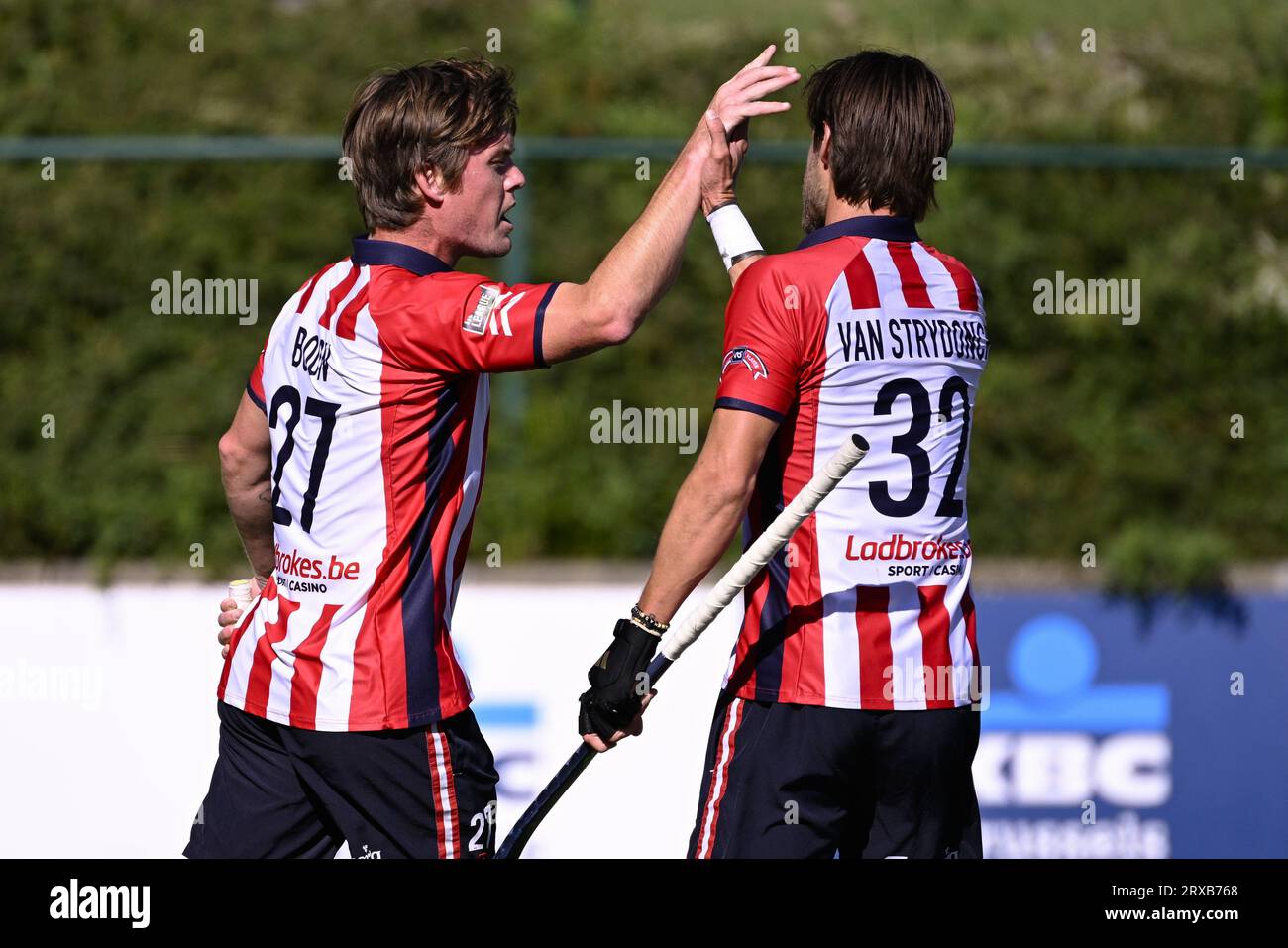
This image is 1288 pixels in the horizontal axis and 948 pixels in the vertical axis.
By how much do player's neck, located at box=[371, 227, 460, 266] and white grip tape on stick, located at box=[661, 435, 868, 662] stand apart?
90cm

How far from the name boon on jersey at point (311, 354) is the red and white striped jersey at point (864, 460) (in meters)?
0.84

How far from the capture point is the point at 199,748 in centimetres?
579

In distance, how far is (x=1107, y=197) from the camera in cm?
774

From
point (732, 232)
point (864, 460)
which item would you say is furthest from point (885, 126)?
point (864, 460)

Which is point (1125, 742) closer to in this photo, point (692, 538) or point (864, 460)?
point (864, 460)

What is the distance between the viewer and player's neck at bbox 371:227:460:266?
3.24 m

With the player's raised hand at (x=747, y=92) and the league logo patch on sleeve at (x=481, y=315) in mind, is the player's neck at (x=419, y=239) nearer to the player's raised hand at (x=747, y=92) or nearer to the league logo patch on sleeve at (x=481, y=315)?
the league logo patch on sleeve at (x=481, y=315)

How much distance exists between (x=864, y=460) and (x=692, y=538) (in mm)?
400

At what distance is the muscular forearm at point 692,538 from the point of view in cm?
315

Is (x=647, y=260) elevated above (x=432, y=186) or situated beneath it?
situated beneath

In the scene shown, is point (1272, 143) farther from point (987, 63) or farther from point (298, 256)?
point (298, 256)

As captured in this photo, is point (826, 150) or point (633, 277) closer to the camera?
point (633, 277)
